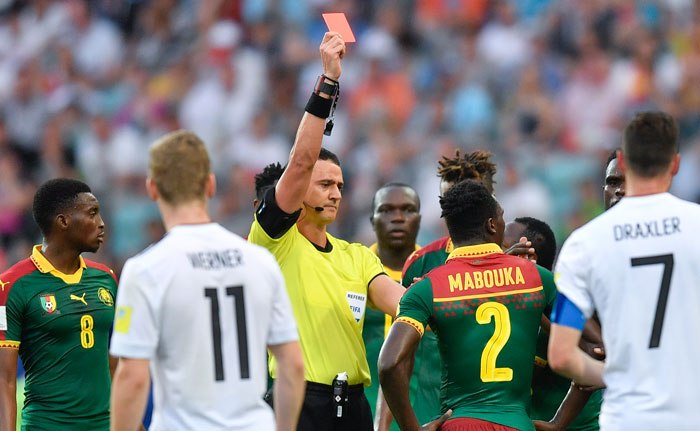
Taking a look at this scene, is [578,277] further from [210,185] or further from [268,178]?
[268,178]

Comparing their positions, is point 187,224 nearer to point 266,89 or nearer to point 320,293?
point 320,293

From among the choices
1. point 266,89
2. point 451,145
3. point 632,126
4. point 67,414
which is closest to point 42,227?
point 67,414

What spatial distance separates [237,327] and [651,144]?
6.54ft

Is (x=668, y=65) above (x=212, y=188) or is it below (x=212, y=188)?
above

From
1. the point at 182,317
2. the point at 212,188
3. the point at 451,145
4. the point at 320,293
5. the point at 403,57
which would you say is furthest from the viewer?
the point at 403,57

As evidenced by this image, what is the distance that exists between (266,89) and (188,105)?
124cm

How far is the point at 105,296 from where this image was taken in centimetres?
661

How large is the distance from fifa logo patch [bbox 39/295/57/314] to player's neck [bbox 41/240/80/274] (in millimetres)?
247

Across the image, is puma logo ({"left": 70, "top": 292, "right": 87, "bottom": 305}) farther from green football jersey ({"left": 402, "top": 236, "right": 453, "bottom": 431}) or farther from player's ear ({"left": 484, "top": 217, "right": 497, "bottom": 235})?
player's ear ({"left": 484, "top": 217, "right": 497, "bottom": 235})

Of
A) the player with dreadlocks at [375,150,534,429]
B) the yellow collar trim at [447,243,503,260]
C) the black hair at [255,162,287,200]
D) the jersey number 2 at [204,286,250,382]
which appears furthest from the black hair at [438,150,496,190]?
the jersey number 2 at [204,286,250,382]

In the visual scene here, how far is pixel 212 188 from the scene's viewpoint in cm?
457

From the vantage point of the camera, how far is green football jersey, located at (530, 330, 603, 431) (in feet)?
21.7

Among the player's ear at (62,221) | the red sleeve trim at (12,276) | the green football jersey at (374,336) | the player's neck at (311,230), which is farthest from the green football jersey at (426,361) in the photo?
the red sleeve trim at (12,276)

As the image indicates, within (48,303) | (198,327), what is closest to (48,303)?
(48,303)
